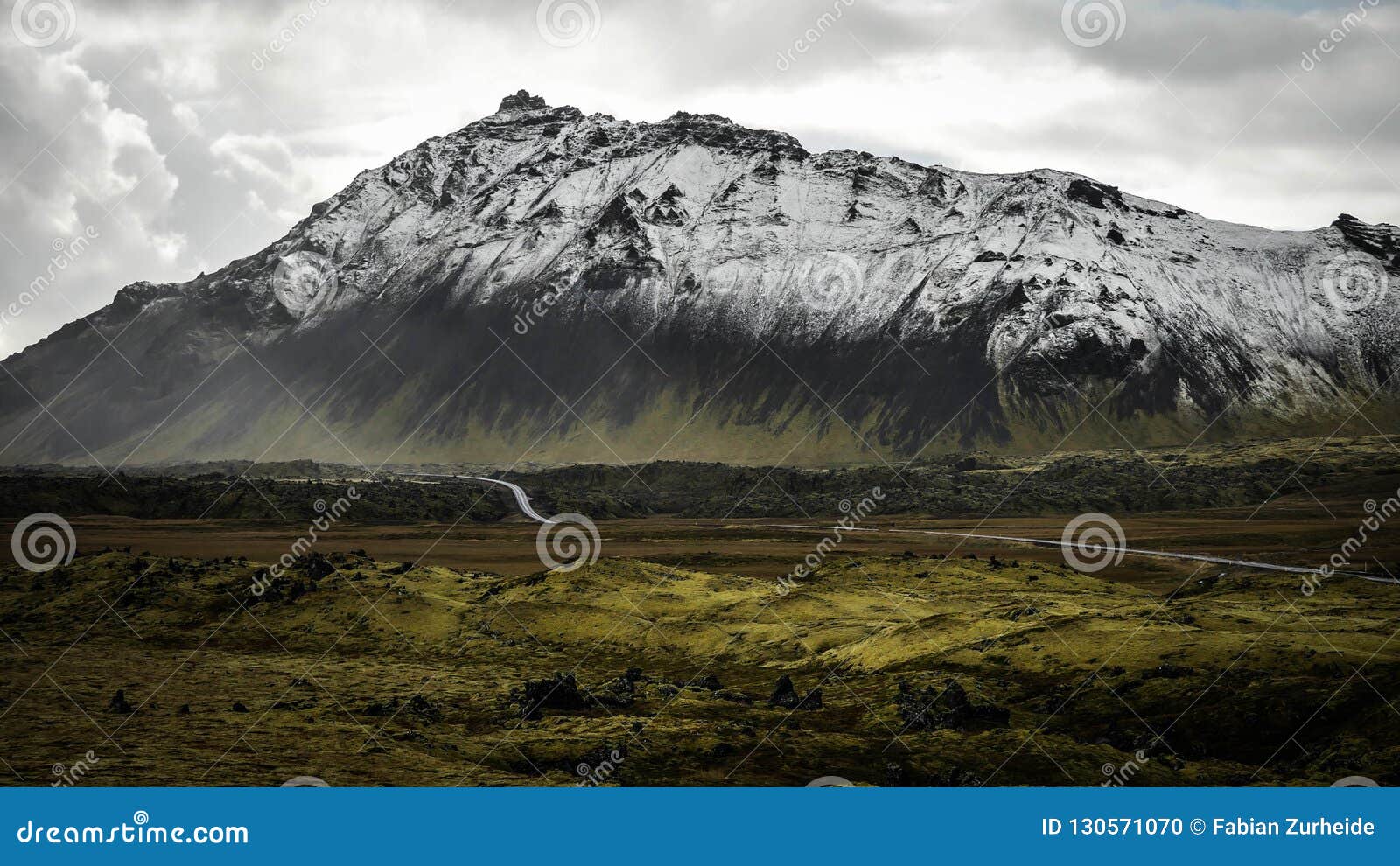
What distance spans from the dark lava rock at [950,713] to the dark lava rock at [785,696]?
10.2ft

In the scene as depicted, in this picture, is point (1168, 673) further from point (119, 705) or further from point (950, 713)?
point (119, 705)

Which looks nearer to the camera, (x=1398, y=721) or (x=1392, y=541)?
(x=1398, y=721)

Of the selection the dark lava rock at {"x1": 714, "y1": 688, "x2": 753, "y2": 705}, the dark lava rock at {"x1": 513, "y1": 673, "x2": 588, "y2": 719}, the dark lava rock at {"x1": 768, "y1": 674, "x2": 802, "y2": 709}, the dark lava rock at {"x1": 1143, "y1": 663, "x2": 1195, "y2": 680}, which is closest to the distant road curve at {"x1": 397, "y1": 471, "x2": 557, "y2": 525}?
the dark lava rock at {"x1": 714, "y1": 688, "x2": 753, "y2": 705}

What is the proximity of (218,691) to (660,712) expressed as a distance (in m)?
13.8

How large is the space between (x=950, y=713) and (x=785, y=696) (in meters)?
5.42

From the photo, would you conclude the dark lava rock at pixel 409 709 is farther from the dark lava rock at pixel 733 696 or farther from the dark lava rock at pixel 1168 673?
the dark lava rock at pixel 1168 673

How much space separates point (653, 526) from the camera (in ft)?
341

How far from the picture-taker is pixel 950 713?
91.6ft

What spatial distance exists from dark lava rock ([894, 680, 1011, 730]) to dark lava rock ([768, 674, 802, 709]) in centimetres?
311

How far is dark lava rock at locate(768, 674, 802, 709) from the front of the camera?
31.1 meters

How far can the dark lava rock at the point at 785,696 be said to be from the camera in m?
31.1

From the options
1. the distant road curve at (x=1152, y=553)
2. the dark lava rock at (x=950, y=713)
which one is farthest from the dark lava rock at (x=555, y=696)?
the distant road curve at (x=1152, y=553)
